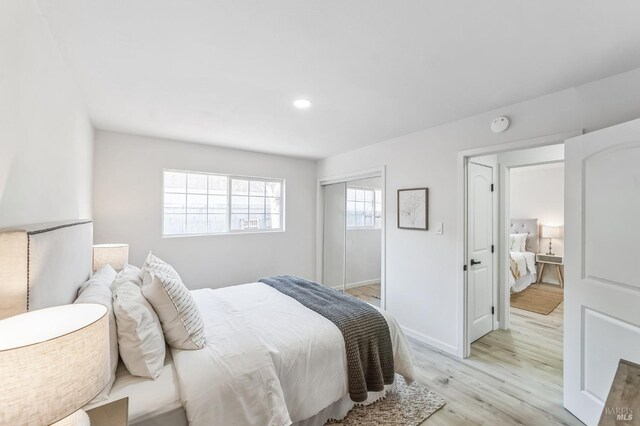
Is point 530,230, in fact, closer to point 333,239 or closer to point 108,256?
point 333,239

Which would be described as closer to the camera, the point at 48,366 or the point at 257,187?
the point at 48,366

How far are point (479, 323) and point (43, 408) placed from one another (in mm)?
3720

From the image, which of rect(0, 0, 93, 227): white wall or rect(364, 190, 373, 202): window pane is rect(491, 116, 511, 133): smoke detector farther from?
rect(0, 0, 93, 227): white wall

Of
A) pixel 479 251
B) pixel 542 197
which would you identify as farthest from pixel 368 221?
pixel 542 197

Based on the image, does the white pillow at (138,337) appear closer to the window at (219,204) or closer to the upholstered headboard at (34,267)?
the upholstered headboard at (34,267)

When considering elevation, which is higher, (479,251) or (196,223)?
(196,223)

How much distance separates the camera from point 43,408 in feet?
1.92

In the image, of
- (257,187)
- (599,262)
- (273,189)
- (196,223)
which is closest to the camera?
(599,262)

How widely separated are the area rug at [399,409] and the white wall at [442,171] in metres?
0.88

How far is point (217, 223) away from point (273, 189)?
3.46 feet

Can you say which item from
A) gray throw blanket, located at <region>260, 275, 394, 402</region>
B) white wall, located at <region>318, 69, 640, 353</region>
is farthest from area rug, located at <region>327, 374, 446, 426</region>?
white wall, located at <region>318, 69, 640, 353</region>

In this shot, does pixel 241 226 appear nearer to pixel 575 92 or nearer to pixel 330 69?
pixel 330 69

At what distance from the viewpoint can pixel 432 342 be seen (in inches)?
121

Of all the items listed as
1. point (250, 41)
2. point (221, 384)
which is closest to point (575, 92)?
point (250, 41)
